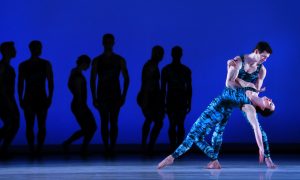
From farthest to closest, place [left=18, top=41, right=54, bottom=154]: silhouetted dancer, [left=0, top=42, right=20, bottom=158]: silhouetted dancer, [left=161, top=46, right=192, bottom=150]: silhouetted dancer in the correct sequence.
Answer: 1. [left=161, top=46, right=192, bottom=150]: silhouetted dancer
2. [left=18, top=41, right=54, bottom=154]: silhouetted dancer
3. [left=0, top=42, right=20, bottom=158]: silhouetted dancer

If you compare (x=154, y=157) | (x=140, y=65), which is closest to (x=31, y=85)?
(x=154, y=157)

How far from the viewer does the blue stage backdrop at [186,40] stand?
14.5 metres

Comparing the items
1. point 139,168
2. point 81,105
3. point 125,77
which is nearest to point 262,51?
point 139,168

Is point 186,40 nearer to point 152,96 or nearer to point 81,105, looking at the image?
point 152,96

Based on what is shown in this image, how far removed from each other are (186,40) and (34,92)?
3.74m

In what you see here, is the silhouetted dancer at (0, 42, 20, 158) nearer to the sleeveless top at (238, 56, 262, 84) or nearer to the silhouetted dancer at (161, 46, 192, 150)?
the silhouetted dancer at (161, 46, 192, 150)

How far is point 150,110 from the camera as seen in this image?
12102mm

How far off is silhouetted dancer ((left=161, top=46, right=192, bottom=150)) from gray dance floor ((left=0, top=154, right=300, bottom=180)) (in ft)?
1.48

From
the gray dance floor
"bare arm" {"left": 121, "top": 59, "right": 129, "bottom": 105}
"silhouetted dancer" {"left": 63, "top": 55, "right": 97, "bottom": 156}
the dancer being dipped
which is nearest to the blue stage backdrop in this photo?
"silhouetted dancer" {"left": 63, "top": 55, "right": 97, "bottom": 156}

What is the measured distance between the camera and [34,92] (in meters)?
11.9

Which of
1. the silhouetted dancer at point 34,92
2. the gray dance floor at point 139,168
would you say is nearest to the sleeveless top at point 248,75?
the gray dance floor at point 139,168

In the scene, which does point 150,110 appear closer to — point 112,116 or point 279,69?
point 112,116

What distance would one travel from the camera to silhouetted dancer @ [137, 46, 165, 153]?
471 inches

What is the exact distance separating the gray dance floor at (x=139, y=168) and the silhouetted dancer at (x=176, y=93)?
0.45m
